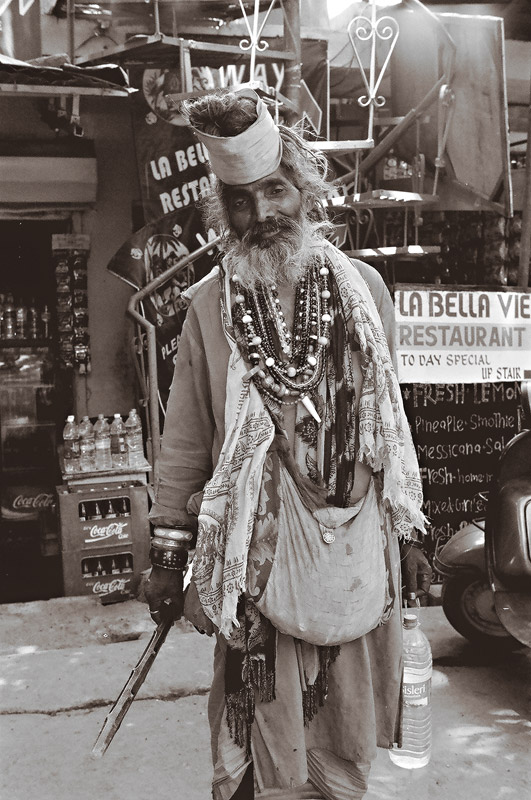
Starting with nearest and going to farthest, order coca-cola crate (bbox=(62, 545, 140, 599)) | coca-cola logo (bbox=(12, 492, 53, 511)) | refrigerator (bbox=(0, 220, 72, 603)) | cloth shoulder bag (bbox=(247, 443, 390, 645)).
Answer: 1. cloth shoulder bag (bbox=(247, 443, 390, 645))
2. coca-cola crate (bbox=(62, 545, 140, 599))
3. refrigerator (bbox=(0, 220, 72, 603))
4. coca-cola logo (bbox=(12, 492, 53, 511))

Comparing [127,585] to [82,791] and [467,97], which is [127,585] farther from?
[467,97]

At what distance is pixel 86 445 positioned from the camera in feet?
17.9

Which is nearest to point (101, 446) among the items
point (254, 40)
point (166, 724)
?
point (166, 724)

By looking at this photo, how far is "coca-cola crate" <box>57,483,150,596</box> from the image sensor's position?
5.21m

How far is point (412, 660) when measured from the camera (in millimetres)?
2928

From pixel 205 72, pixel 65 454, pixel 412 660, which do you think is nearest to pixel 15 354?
pixel 65 454

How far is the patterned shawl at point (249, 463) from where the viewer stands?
205 centimetres

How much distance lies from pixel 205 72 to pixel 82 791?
14.6ft

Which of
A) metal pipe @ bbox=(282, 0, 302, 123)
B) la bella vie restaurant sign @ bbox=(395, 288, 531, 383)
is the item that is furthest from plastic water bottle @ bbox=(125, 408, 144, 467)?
metal pipe @ bbox=(282, 0, 302, 123)

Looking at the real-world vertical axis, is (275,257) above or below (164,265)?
below

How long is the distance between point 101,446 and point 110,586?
949mm

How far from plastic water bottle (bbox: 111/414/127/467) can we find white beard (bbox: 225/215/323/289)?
3302 mm

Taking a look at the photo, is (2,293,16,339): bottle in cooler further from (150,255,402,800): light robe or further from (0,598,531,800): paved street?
(150,255,402,800): light robe

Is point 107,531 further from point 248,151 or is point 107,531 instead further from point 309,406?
point 248,151
